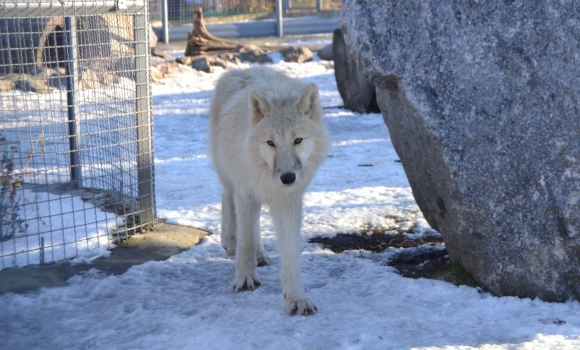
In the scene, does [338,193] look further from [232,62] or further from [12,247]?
[232,62]

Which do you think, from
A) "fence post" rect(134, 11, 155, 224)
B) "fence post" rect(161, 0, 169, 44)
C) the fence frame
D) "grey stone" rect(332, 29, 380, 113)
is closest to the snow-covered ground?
"fence post" rect(134, 11, 155, 224)

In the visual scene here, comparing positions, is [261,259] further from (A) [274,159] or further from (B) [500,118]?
(B) [500,118]

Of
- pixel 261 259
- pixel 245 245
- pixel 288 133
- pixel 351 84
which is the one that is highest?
pixel 288 133

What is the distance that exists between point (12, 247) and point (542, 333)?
3.68 metres

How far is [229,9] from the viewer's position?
1944cm

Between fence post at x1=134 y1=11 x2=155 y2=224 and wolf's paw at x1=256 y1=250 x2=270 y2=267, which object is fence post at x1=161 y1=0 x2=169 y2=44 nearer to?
fence post at x1=134 y1=11 x2=155 y2=224

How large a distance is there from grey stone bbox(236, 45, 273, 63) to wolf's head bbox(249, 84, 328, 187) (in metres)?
11.2

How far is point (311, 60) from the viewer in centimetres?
1597

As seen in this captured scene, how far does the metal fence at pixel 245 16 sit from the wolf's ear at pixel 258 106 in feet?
47.6

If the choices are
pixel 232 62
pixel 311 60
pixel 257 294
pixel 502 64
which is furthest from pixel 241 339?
pixel 311 60

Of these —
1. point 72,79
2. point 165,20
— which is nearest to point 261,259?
point 72,79

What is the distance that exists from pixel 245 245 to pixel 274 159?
79 cm

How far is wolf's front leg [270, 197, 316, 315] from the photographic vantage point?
404cm

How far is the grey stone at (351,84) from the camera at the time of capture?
10.6 meters
